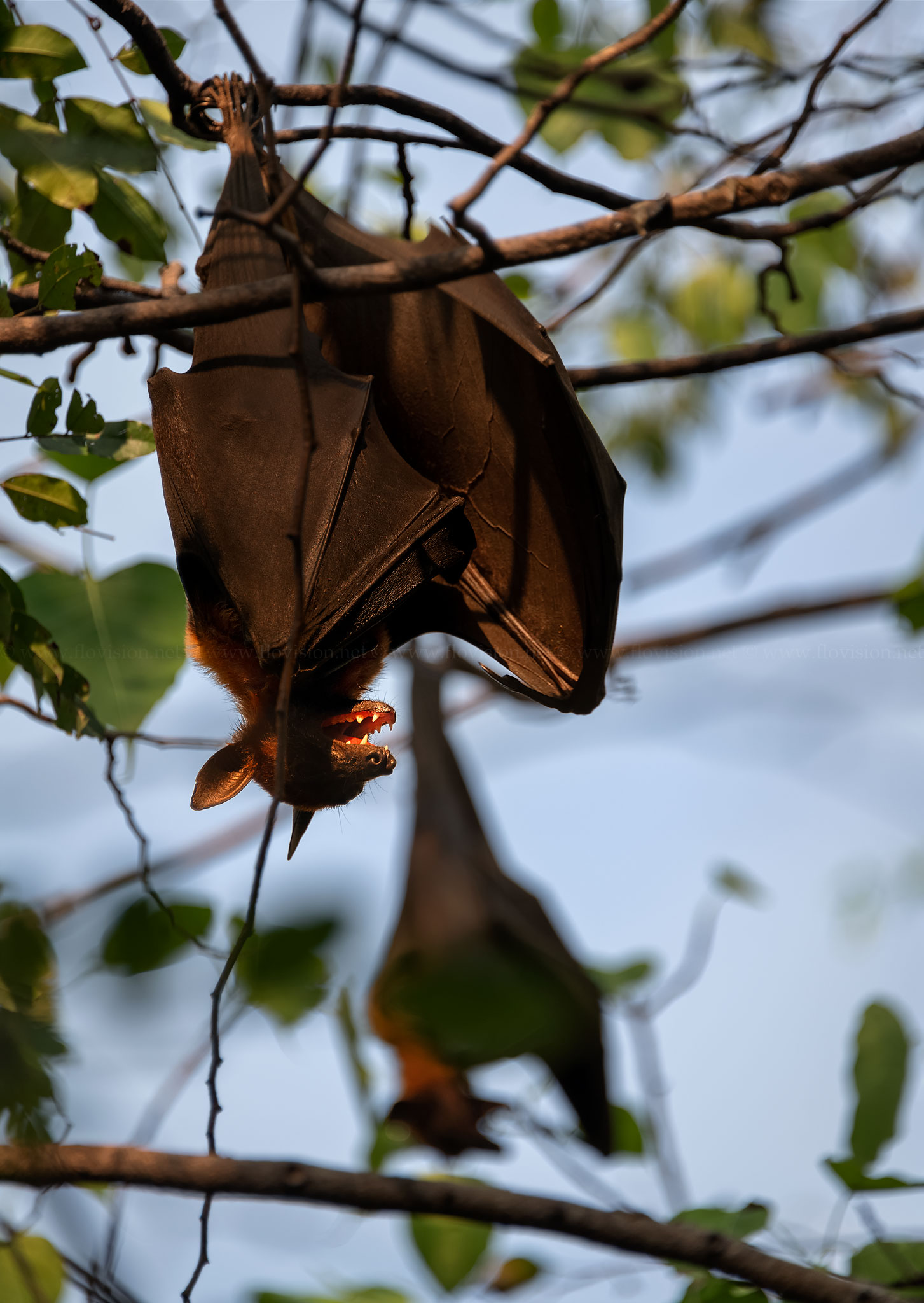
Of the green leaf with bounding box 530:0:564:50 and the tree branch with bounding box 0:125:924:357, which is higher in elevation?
the green leaf with bounding box 530:0:564:50

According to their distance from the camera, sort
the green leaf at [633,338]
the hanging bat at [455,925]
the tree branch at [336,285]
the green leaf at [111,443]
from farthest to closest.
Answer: the green leaf at [633,338] → the hanging bat at [455,925] → the green leaf at [111,443] → the tree branch at [336,285]

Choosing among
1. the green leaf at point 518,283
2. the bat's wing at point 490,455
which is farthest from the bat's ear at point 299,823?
the green leaf at point 518,283

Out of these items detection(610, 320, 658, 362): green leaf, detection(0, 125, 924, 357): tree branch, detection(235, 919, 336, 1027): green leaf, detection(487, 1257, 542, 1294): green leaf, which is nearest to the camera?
detection(235, 919, 336, 1027): green leaf

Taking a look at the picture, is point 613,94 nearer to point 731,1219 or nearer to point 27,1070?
point 731,1219

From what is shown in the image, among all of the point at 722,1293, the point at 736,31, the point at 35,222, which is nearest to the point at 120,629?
the point at 35,222

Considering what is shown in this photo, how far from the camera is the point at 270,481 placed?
3061mm

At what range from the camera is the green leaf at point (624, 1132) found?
5.42 meters

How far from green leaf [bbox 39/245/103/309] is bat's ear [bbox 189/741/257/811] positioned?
1.22 metres

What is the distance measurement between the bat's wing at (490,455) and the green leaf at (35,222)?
703mm

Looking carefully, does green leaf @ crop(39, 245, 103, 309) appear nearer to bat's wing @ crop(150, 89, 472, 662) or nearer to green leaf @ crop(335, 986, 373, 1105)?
bat's wing @ crop(150, 89, 472, 662)

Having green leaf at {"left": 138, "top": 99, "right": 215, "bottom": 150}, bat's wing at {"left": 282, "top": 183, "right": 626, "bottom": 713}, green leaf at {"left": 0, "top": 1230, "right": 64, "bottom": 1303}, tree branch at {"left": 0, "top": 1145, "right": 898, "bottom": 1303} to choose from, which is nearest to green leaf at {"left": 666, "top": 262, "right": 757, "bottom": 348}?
bat's wing at {"left": 282, "top": 183, "right": 626, "bottom": 713}

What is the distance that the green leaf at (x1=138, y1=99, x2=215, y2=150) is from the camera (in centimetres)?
332

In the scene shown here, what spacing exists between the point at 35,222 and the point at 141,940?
8.35ft

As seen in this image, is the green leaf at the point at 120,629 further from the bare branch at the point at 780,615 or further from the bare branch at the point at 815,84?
the bare branch at the point at 780,615
